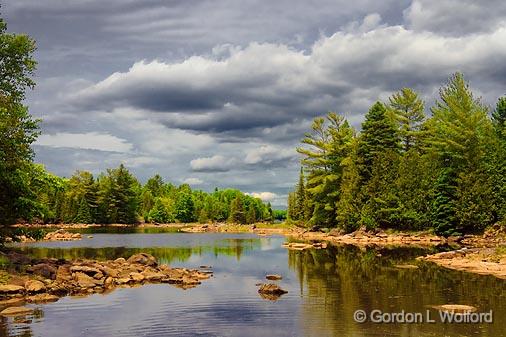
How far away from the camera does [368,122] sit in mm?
70750

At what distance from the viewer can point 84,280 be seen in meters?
27.0

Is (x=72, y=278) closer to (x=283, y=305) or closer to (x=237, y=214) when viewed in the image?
(x=283, y=305)

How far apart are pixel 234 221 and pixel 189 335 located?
130m

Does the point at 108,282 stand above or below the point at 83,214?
Result: below

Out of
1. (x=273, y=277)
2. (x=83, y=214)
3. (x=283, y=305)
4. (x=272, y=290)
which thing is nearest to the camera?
(x=283, y=305)

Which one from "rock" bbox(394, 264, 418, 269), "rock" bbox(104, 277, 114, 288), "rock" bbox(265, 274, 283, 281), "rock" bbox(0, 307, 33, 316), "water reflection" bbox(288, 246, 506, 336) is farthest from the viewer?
"rock" bbox(394, 264, 418, 269)

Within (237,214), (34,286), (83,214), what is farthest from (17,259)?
(237,214)

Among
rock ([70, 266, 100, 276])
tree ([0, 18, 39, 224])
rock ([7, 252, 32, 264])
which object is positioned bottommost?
rock ([70, 266, 100, 276])

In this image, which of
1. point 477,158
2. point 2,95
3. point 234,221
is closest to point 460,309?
point 2,95

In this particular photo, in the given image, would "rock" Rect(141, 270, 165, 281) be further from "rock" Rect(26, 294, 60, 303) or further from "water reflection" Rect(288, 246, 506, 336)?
"water reflection" Rect(288, 246, 506, 336)

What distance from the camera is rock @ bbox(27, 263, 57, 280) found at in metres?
26.7

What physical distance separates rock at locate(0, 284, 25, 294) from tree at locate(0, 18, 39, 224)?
18.4 feet

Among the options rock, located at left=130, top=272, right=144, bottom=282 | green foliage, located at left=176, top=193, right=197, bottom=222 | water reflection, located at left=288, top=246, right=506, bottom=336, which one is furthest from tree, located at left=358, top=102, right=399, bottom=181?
green foliage, located at left=176, top=193, right=197, bottom=222

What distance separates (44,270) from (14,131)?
8176 mm
